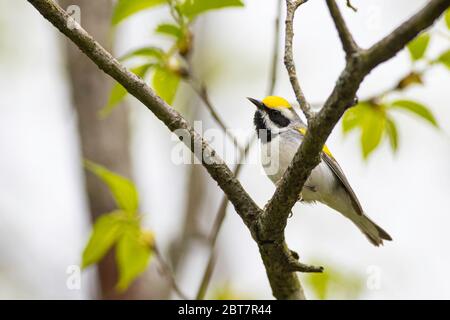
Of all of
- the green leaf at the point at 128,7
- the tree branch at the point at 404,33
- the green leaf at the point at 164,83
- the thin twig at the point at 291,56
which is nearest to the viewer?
the tree branch at the point at 404,33

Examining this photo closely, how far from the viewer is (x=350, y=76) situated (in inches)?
76.4

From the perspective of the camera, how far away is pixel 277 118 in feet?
15.4

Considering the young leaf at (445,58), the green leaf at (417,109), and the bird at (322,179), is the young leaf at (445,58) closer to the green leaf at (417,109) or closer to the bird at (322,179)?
the green leaf at (417,109)

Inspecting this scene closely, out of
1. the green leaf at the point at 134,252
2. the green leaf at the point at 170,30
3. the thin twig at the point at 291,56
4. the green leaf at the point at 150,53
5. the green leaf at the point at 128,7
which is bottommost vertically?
the green leaf at the point at 134,252

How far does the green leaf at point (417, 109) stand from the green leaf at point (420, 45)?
0.24 meters

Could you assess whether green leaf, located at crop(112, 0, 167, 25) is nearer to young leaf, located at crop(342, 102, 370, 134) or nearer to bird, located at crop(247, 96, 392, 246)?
young leaf, located at crop(342, 102, 370, 134)

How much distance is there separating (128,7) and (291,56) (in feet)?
3.14

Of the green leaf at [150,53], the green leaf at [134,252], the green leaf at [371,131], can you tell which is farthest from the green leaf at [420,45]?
the green leaf at [134,252]

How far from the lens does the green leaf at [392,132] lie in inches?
125

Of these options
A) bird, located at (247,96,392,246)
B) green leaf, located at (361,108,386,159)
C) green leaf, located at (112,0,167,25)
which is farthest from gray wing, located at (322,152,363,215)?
green leaf, located at (112,0,167,25)

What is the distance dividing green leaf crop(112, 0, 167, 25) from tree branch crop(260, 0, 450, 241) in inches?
45.9

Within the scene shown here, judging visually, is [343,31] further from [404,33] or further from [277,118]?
[277,118]

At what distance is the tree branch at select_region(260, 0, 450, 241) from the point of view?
5.78 ft
